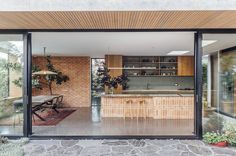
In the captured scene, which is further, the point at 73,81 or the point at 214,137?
the point at 73,81

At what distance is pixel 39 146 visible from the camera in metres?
5.12

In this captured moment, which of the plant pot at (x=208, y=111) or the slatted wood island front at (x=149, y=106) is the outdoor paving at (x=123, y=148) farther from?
the slatted wood island front at (x=149, y=106)

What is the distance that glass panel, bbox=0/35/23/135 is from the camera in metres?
5.88

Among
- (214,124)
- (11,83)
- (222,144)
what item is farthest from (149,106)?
(11,83)

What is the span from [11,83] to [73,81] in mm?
5888

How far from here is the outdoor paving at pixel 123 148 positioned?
467 centimetres

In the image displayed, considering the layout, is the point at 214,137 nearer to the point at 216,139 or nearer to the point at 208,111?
the point at 216,139

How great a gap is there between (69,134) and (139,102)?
3.28 meters
